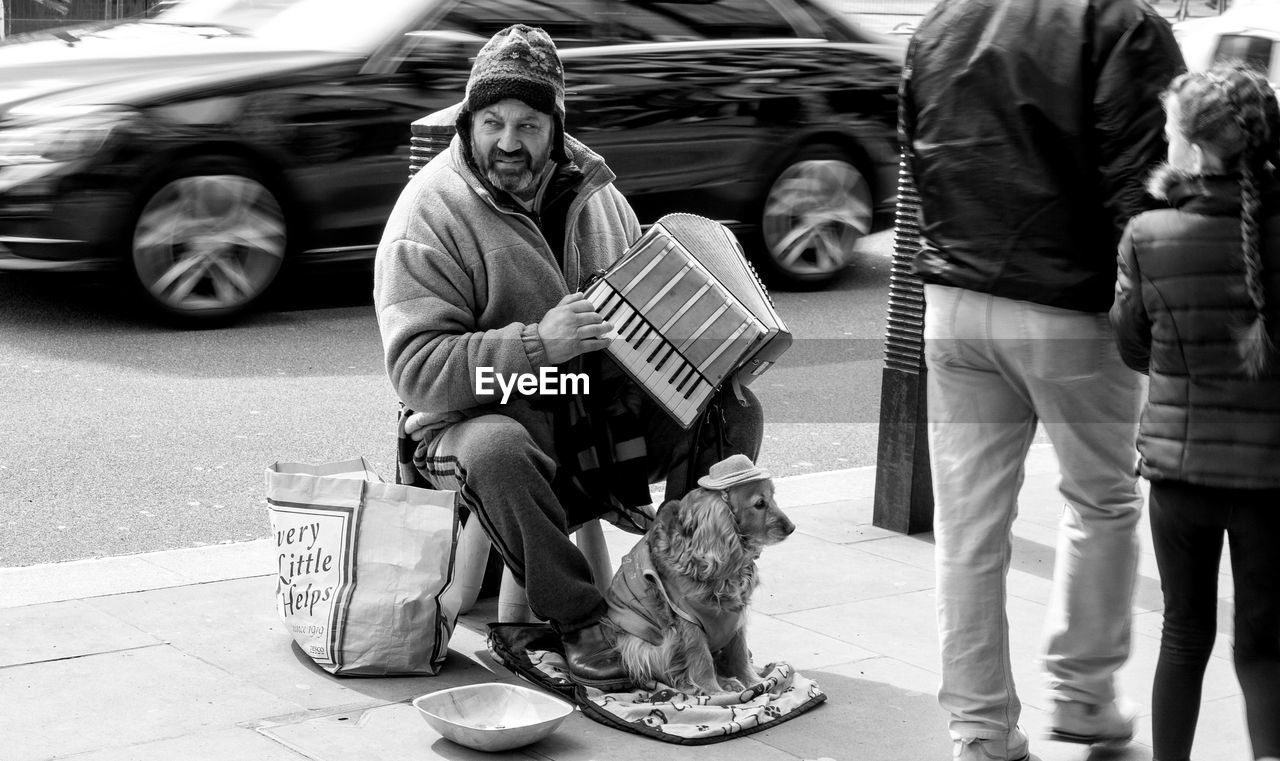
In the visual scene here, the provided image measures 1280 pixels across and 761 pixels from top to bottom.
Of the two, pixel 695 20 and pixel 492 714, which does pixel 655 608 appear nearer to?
pixel 492 714

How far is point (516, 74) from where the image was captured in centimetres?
391

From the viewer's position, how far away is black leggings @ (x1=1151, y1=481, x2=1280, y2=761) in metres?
3.04

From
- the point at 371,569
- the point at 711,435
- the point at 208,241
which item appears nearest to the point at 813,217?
the point at 208,241

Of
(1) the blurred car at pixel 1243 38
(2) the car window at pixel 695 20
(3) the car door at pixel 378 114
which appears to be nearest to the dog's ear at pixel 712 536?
(3) the car door at pixel 378 114

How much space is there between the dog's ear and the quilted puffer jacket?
3.29 feet

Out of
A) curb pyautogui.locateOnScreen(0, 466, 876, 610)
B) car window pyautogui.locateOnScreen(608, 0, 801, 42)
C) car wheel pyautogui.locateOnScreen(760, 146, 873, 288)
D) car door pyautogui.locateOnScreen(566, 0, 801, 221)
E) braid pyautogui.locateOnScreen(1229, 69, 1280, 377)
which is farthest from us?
car wheel pyautogui.locateOnScreen(760, 146, 873, 288)

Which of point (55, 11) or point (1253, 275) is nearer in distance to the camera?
point (1253, 275)

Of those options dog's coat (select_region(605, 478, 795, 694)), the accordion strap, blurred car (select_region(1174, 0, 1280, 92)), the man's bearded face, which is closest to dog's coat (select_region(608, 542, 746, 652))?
dog's coat (select_region(605, 478, 795, 694))

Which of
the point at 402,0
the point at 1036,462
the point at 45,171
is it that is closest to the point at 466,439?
the point at 1036,462

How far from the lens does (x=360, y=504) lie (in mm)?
3805

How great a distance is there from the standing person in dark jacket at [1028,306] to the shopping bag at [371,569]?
1.19 m

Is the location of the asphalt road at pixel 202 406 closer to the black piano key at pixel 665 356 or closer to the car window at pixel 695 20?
the car window at pixel 695 20

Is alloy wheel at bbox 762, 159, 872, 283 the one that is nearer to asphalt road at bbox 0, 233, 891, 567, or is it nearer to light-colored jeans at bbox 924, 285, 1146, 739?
asphalt road at bbox 0, 233, 891, 567

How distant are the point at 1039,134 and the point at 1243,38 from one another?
7479 mm
